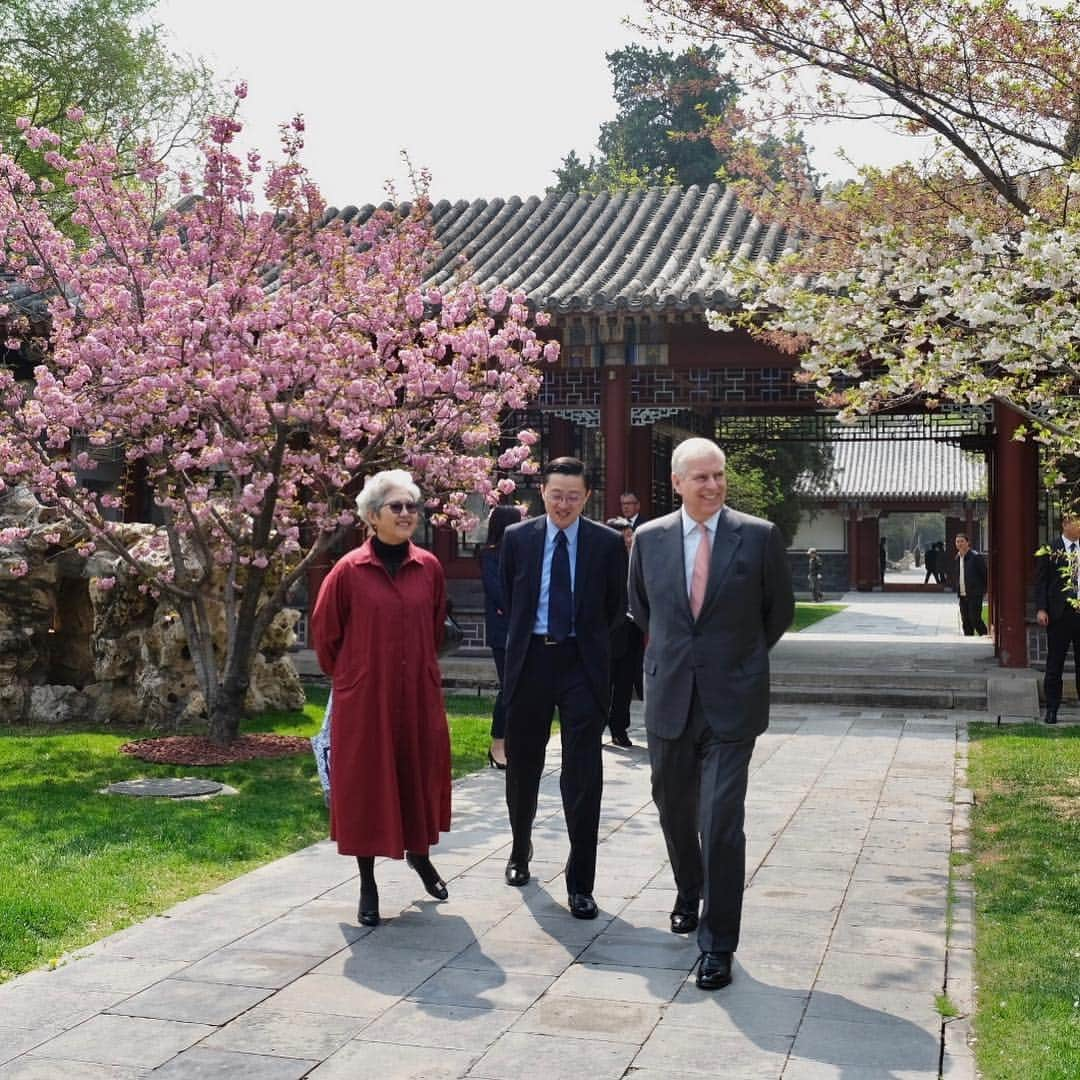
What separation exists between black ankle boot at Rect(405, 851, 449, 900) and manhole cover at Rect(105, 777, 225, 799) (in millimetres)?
3020

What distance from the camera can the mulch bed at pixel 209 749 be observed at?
31.7 ft

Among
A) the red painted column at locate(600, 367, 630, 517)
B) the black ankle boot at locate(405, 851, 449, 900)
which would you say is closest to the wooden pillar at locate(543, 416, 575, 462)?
the red painted column at locate(600, 367, 630, 517)

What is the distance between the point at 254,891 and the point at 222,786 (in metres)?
2.83

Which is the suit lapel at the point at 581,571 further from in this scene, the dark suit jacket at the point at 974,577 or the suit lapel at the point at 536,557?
the dark suit jacket at the point at 974,577

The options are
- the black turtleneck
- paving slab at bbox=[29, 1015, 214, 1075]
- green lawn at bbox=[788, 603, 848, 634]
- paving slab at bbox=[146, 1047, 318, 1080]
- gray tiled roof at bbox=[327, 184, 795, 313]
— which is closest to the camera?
paving slab at bbox=[146, 1047, 318, 1080]

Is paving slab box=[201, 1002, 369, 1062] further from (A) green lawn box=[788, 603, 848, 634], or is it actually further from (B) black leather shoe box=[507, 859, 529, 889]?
(A) green lawn box=[788, 603, 848, 634]

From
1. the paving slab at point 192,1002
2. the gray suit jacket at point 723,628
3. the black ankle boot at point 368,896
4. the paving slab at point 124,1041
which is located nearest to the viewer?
the paving slab at point 124,1041

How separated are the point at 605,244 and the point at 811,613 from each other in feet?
47.4

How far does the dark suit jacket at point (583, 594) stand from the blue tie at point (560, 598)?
1.3 inches

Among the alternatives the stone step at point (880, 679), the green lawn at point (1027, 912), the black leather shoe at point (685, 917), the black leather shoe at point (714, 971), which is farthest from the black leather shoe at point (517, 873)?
the stone step at point (880, 679)

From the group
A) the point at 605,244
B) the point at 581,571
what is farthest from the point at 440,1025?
the point at 605,244

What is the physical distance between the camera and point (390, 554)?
18.5 feet

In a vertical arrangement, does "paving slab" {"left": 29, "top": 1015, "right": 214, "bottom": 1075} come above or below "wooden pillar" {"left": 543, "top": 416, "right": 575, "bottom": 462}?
below

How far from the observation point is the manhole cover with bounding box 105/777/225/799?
8.38 meters
